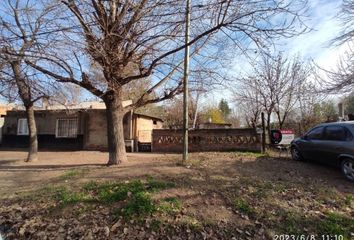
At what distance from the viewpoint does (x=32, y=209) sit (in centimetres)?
725

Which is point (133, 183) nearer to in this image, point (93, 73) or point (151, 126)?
point (93, 73)

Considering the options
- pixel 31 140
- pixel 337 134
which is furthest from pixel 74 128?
pixel 337 134

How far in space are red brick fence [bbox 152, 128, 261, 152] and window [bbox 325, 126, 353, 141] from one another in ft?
18.9

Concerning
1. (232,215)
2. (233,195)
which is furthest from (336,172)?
(232,215)

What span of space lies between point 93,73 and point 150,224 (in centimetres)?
719

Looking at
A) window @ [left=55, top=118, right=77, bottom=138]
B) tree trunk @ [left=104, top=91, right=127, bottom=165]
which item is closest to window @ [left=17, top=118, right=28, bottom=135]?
window @ [left=55, top=118, right=77, bottom=138]

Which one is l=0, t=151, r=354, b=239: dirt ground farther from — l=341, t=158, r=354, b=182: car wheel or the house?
the house

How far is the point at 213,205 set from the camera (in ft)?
22.6

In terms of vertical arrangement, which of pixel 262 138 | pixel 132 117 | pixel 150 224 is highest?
pixel 132 117

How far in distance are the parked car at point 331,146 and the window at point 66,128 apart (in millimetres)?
15978

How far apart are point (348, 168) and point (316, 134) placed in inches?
87.2

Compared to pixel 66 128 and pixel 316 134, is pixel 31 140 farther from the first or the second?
pixel 316 134

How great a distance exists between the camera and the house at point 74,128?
21.3 meters

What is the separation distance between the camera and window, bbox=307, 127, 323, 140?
1119cm
